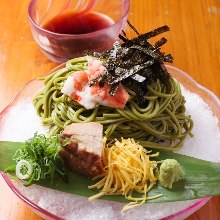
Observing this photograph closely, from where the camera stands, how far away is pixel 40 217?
75.4 inches

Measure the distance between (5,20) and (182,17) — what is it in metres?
1.28

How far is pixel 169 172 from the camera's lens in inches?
67.5

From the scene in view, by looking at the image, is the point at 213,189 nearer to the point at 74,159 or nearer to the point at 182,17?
the point at 74,159

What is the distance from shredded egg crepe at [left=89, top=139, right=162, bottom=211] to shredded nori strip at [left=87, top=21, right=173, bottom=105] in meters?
0.29

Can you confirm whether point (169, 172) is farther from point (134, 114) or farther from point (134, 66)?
point (134, 66)

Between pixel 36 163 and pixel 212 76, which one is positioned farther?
pixel 212 76

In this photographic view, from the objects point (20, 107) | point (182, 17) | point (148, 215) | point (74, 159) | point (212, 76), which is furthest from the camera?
point (182, 17)

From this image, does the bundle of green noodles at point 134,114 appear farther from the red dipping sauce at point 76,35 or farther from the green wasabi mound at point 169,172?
the red dipping sauce at point 76,35

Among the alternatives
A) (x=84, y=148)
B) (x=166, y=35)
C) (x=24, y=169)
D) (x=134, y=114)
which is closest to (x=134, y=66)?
(x=134, y=114)

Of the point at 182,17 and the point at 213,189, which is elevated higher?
the point at 182,17

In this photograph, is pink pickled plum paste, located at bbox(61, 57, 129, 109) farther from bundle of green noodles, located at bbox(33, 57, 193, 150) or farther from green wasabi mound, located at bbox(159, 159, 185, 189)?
green wasabi mound, located at bbox(159, 159, 185, 189)

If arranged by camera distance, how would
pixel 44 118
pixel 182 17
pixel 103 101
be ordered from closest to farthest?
1. pixel 103 101
2. pixel 44 118
3. pixel 182 17

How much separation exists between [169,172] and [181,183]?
0.35 ft

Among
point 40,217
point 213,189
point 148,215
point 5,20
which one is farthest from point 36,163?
point 5,20
